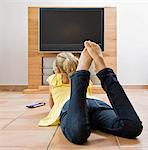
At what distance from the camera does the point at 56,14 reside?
3.91 meters

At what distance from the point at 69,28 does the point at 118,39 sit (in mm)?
755

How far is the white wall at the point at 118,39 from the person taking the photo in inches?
167

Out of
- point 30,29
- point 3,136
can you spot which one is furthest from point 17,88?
point 3,136

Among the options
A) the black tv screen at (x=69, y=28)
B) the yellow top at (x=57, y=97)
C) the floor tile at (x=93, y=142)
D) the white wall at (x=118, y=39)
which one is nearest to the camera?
the floor tile at (x=93, y=142)

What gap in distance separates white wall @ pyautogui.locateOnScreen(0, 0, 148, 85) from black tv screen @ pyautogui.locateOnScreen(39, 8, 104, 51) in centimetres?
42

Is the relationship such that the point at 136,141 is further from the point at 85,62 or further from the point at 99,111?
the point at 85,62

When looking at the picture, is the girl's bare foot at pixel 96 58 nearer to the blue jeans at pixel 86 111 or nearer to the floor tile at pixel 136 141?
the blue jeans at pixel 86 111

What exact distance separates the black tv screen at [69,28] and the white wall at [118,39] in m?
0.42

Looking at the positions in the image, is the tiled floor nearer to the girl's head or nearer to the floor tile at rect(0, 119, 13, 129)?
the floor tile at rect(0, 119, 13, 129)

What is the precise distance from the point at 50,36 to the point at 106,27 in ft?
2.36

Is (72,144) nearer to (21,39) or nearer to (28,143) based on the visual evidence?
(28,143)

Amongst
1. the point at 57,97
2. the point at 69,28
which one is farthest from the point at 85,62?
the point at 69,28

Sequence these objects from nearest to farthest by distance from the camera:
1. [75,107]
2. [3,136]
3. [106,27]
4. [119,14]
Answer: [75,107], [3,136], [106,27], [119,14]

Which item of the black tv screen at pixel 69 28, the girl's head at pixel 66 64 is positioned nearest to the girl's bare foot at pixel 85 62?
the girl's head at pixel 66 64
